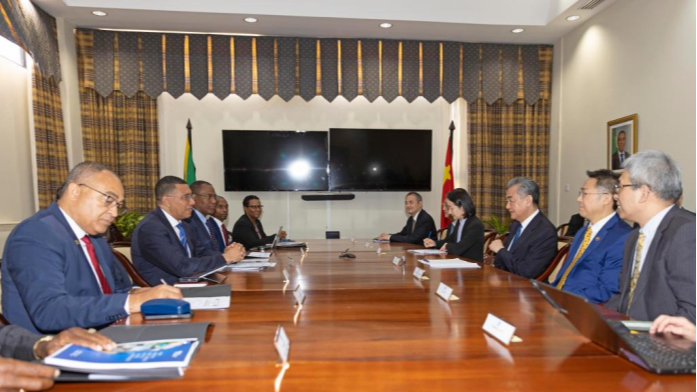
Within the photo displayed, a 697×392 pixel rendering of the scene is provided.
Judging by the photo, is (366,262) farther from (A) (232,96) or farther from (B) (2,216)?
(A) (232,96)

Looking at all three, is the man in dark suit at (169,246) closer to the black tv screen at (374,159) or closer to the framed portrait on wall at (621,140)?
the black tv screen at (374,159)

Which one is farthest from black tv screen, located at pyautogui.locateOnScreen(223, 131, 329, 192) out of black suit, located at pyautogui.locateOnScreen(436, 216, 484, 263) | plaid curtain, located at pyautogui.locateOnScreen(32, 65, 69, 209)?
black suit, located at pyautogui.locateOnScreen(436, 216, 484, 263)

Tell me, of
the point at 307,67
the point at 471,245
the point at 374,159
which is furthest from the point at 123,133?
the point at 471,245

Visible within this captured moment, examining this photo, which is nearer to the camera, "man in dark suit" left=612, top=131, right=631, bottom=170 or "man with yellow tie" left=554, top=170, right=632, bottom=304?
"man with yellow tie" left=554, top=170, right=632, bottom=304

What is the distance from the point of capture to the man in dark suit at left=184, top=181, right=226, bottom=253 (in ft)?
13.7

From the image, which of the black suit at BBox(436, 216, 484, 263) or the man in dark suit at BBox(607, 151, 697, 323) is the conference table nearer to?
the man in dark suit at BBox(607, 151, 697, 323)

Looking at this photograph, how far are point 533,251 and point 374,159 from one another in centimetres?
422

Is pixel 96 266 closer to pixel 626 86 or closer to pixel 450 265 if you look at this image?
pixel 450 265

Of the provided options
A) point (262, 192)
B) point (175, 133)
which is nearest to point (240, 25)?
point (175, 133)

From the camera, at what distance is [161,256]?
2807 mm

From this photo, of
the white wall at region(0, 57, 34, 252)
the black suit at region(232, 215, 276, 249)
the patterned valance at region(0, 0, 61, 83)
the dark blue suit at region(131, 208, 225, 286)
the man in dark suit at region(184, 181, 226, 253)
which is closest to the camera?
the dark blue suit at region(131, 208, 225, 286)

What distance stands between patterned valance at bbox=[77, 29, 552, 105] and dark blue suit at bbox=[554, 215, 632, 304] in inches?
190

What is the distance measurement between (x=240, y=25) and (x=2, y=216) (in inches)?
139

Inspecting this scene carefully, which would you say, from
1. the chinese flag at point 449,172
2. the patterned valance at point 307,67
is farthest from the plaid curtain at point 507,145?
the chinese flag at point 449,172
